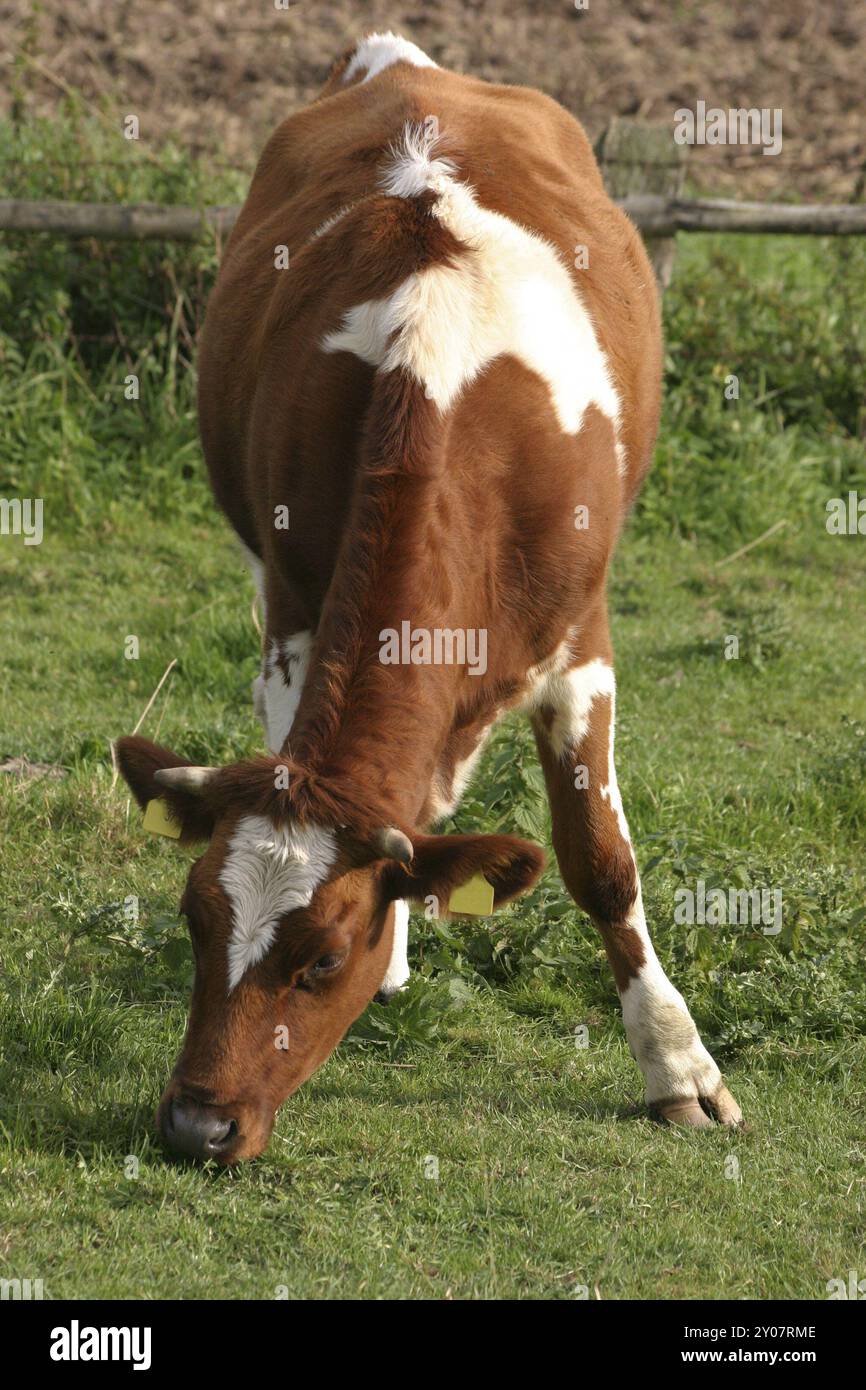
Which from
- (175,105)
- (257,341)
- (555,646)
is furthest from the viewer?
(175,105)

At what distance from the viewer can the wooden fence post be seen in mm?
8445

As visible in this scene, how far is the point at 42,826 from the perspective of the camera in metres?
5.47

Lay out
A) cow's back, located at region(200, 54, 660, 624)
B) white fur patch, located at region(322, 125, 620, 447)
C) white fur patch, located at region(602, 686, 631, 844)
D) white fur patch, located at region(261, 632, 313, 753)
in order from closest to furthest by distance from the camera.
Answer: white fur patch, located at region(322, 125, 620, 447) → cow's back, located at region(200, 54, 660, 624) → white fur patch, located at region(261, 632, 313, 753) → white fur patch, located at region(602, 686, 631, 844)

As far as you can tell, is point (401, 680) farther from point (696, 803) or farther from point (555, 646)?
point (696, 803)

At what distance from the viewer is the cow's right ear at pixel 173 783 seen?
3.53 meters

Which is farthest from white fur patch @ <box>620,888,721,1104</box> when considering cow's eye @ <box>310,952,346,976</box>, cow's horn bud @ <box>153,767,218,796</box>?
cow's horn bud @ <box>153,767,218,796</box>

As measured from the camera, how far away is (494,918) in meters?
5.06

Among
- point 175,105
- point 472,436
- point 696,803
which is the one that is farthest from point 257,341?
point 175,105

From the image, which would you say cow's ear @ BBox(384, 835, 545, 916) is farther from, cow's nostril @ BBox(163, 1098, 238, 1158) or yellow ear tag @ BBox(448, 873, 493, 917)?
cow's nostril @ BBox(163, 1098, 238, 1158)

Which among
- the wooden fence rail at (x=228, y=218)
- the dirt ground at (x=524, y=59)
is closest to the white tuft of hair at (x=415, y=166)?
the wooden fence rail at (x=228, y=218)

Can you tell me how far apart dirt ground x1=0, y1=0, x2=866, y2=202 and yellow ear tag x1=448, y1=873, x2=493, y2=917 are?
8.07 metres

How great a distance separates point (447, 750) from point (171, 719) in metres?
2.51

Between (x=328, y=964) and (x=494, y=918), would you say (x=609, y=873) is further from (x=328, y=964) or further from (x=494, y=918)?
(x=328, y=964)

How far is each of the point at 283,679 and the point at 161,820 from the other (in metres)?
0.79
